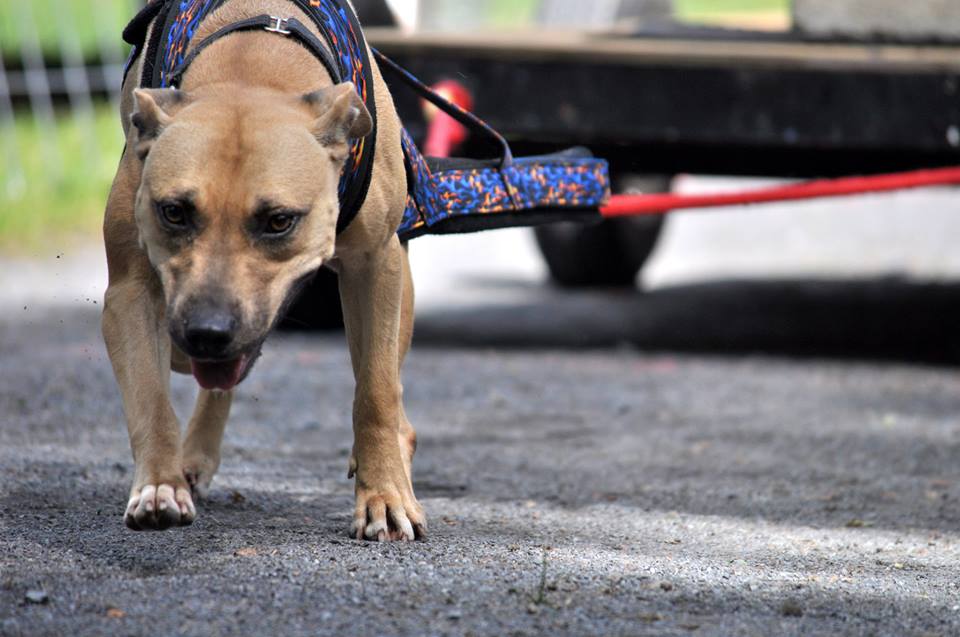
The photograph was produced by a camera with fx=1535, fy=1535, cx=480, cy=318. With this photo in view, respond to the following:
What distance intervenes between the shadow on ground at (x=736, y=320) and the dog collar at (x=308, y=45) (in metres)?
3.51

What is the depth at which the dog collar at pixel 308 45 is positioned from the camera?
134 inches

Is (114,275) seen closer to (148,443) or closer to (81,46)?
(148,443)

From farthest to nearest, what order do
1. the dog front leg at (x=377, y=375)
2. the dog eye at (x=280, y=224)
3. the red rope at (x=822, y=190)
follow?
1. the red rope at (x=822, y=190)
2. the dog front leg at (x=377, y=375)
3. the dog eye at (x=280, y=224)

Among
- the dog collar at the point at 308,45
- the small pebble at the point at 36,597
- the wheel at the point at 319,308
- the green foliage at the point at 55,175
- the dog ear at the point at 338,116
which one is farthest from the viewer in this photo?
the green foliage at the point at 55,175

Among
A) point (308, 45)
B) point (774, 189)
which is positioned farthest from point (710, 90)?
point (308, 45)

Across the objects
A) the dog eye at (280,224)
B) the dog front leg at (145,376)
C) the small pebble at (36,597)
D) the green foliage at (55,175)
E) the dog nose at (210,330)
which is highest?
the dog eye at (280,224)

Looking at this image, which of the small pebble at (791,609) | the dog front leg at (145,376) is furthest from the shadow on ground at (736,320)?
the small pebble at (791,609)

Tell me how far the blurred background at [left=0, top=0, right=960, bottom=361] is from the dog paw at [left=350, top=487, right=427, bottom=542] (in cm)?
286

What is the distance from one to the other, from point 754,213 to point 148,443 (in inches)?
402

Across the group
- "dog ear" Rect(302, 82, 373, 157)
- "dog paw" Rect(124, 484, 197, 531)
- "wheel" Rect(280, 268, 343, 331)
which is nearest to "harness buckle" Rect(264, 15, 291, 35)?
"dog ear" Rect(302, 82, 373, 157)

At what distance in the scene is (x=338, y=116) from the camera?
10.5 feet

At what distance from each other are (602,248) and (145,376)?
577 cm

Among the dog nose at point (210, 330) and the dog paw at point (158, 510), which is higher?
the dog nose at point (210, 330)

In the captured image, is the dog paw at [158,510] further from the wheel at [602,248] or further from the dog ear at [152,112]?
the wheel at [602,248]
